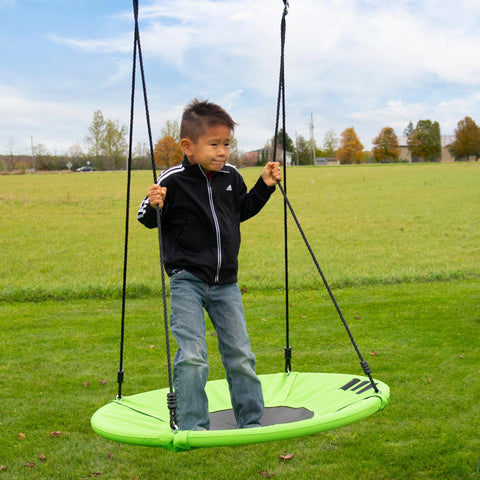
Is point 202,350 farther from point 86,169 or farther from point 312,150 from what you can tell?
point 312,150

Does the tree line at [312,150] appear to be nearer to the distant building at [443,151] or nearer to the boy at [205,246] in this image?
the distant building at [443,151]

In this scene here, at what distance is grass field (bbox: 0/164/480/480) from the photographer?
3.72m

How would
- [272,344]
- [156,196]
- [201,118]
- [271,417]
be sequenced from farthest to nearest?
[272,344], [271,417], [201,118], [156,196]

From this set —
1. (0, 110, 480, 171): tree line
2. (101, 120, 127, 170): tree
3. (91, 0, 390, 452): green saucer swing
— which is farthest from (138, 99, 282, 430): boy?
(101, 120, 127, 170): tree

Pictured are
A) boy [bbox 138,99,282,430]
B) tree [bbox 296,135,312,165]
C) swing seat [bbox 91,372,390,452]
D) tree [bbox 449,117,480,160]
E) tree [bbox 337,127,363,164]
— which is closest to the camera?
swing seat [bbox 91,372,390,452]

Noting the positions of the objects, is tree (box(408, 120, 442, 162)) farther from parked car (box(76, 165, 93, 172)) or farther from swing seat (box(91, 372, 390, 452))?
swing seat (box(91, 372, 390, 452))

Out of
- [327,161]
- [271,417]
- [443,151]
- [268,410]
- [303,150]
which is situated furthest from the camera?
[443,151]

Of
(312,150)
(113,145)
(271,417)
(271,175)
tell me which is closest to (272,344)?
(271,417)

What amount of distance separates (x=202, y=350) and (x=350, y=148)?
78.2m

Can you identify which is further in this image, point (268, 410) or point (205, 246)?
point (268, 410)

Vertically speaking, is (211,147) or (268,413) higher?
(211,147)

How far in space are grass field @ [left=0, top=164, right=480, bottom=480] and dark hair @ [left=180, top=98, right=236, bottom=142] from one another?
1.97 meters

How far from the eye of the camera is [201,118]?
3.00 m

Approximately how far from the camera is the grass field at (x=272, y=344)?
3717 millimetres
